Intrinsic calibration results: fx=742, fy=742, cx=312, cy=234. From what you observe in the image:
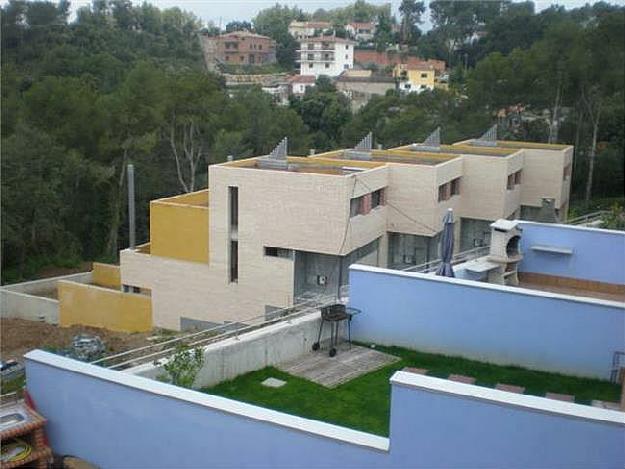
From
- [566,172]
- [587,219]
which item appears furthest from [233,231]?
[566,172]

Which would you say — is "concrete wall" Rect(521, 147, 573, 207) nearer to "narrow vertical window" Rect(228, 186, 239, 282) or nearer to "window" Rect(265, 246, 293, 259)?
"window" Rect(265, 246, 293, 259)

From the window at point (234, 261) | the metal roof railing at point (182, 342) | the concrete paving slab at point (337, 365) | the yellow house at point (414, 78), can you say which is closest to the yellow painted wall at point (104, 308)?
the window at point (234, 261)

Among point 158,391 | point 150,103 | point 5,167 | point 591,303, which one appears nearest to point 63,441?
point 158,391

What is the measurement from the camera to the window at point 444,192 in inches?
874

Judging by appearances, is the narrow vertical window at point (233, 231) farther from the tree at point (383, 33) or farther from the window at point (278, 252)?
the tree at point (383, 33)

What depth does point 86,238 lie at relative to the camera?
3197 cm

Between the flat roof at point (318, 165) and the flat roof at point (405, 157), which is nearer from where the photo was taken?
the flat roof at point (318, 165)

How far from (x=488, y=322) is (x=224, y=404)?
15.9 ft

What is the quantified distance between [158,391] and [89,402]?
1.19 metres

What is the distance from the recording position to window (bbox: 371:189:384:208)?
824 inches

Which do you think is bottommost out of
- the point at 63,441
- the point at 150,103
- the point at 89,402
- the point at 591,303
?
the point at 63,441

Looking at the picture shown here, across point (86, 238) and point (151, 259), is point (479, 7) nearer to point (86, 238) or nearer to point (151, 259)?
point (86, 238)

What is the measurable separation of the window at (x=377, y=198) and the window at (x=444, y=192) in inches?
74.4

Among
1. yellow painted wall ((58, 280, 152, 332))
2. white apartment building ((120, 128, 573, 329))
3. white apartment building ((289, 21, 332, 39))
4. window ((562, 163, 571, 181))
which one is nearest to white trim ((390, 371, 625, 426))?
white apartment building ((120, 128, 573, 329))
